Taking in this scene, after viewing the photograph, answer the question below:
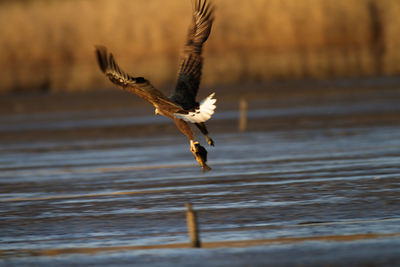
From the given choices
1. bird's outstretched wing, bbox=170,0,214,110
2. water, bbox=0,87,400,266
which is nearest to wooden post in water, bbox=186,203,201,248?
water, bbox=0,87,400,266

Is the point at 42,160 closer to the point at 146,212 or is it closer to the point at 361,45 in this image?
the point at 146,212

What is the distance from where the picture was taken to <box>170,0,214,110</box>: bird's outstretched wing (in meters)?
14.5

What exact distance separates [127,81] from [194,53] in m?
2.78

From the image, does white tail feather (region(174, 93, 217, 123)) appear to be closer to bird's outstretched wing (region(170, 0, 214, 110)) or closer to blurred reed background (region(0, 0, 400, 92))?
bird's outstretched wing (region(170, 0, 214, 110))

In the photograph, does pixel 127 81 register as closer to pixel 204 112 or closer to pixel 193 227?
pixel 204 112

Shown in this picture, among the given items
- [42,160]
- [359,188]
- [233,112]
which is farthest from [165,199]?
[233,112]

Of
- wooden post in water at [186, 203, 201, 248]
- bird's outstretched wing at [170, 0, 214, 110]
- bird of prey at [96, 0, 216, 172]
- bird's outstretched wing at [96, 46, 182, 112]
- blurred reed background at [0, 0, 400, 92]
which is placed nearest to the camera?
wooden post in water at [186, 203, 201, 248]

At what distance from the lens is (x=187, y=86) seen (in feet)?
47.8

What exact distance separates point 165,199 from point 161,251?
3.83 metres

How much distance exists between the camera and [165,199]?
1422cm

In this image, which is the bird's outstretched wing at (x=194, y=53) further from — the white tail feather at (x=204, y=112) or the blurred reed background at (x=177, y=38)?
the blurred reed background at (x=177, y=38)

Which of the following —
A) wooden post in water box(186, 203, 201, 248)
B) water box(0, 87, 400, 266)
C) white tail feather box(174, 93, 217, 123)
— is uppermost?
white tail feather box(174, 93, 217, 123)

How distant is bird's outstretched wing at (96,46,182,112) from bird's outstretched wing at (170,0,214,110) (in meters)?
0.97

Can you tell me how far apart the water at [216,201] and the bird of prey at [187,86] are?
3.71 feet
